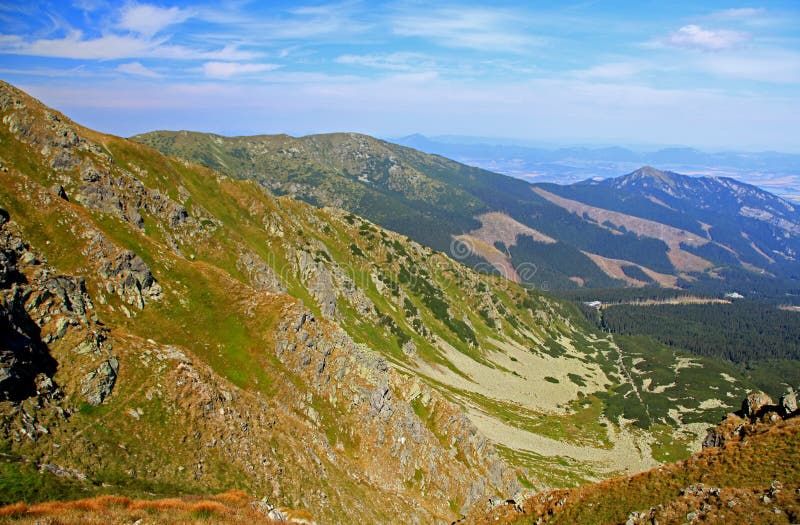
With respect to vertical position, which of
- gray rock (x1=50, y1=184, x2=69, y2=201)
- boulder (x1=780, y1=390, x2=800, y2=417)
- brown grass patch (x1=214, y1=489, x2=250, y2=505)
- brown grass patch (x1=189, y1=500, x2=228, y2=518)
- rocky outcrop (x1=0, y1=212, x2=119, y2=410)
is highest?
gray rock (x1=50, y1=184, x2=69, y2=201)

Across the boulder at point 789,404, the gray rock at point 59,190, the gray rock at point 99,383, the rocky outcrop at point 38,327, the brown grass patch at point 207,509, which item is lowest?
the boulder at point 789,404

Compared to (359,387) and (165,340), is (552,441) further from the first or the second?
(165,340)

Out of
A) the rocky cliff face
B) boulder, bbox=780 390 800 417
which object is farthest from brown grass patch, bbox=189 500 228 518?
boulder, bbox=780 390 800 417

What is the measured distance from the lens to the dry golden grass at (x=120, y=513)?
22.4 metres

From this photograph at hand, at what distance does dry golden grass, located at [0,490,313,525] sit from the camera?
73.5 feet

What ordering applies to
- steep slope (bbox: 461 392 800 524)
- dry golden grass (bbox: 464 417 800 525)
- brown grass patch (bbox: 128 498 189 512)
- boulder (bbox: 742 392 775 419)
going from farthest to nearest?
boulder (bbox: 742 392 775 419)
dry golden grass (bbox: 464 417 800 525)
steep slope (bbox: 461 392 800 524)
brown grass patch (bbox: 128 498 189 512)

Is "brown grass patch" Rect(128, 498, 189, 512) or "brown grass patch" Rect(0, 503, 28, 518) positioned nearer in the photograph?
"brown grass patch" Rect(0, 503, 28, 518)

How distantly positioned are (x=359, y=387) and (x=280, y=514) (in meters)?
39.1

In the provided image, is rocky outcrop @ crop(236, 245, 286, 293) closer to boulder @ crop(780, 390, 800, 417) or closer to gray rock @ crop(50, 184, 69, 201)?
gray rock @ crop(50, 184, 69, 201)

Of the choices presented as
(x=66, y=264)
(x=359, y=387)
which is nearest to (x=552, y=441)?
(x=359, y=387)

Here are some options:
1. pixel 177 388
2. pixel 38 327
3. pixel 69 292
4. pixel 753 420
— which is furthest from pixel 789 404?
pixel 69 292

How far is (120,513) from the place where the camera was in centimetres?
2489

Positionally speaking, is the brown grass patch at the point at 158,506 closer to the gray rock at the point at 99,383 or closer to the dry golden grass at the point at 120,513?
the dry golden grass at the point at 120,513

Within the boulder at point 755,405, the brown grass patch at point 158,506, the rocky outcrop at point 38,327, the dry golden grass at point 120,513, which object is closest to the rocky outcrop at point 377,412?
the rocky outcrop at point 38,327
